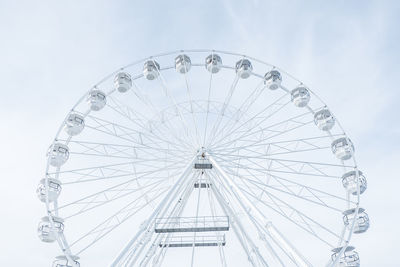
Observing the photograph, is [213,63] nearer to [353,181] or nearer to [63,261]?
[353,181]

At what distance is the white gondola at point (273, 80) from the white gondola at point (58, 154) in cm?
1120

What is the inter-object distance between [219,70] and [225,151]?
17.9 ft

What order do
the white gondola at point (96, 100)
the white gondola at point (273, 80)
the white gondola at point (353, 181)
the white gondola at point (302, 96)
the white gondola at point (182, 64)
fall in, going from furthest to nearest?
the white gondola at point (182, 64), the white gondola at point (273, 80), the white gondola at point (302, 96), the white gondola at point (96, 100), the white gondola at point (353, 181)

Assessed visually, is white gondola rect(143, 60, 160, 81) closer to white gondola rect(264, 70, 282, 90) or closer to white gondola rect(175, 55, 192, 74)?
white gondola rect(175, 55, 192, 74)

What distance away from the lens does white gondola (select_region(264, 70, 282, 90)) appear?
1988cm

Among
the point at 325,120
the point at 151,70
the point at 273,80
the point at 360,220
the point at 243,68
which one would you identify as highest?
the point at 243,68

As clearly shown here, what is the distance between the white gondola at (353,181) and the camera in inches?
686

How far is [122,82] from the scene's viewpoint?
63.2 ft

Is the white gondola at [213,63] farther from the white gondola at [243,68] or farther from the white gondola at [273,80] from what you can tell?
the white gondola at [273,80]

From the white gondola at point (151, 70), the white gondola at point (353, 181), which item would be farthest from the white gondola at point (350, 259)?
the white gondola at point (151, 70)

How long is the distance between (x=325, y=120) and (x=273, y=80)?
3.55 meters

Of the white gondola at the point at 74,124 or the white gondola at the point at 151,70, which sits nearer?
the white gondola at the point at 74,124

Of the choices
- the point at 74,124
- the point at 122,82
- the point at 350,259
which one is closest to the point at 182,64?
the point at 122,82

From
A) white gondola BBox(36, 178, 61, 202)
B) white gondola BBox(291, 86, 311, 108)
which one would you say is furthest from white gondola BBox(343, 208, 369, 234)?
white gondola BBox(36, 178, 61, 202)
